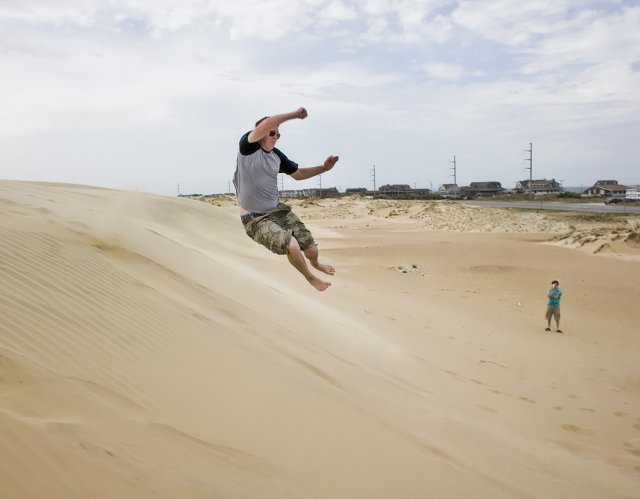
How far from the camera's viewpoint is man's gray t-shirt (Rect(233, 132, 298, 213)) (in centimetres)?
415

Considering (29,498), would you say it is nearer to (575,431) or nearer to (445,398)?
(445,398)

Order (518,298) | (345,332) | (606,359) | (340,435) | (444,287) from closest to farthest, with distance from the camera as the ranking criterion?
(340,435)
(345,332)
(606,359)
(518,298)
(444,287)

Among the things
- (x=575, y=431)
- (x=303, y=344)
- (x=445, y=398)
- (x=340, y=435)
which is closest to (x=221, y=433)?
A: (x=340, y=435)

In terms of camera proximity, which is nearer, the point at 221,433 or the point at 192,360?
the point at 221,433

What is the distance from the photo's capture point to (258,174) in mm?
4285

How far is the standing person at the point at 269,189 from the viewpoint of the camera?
4066 millimetres

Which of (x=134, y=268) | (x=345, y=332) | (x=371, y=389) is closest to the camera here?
(x=371, y=389)

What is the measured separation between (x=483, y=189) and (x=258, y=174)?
8709 cm

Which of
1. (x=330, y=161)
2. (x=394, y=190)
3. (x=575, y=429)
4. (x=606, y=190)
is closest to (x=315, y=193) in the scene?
(x=394, y=190)

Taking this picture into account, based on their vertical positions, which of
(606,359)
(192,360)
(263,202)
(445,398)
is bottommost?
(606,359)

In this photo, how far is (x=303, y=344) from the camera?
7.19m

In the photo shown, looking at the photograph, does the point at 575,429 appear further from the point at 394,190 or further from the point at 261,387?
the point at 394,190

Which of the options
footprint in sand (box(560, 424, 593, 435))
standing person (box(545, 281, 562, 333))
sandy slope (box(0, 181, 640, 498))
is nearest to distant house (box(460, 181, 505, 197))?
standing person (box(545, 281, 562, 333))

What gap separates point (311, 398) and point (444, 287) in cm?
1390
